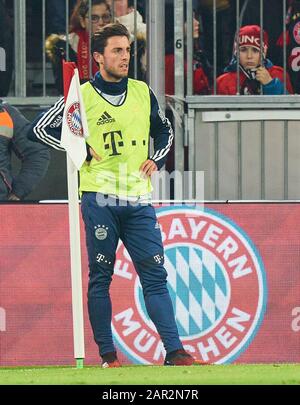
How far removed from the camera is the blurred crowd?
587 inches

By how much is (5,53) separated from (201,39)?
186 centimetres

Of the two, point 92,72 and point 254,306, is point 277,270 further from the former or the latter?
point 92,72

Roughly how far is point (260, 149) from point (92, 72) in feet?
5.73

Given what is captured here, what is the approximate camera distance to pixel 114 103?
39.3 feet

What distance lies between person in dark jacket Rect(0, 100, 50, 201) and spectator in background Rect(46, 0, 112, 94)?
87 centimetres

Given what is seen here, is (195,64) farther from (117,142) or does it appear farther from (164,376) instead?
(164,376)

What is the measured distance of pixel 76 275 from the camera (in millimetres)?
11109

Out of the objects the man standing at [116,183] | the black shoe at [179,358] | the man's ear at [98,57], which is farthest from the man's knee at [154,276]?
the man's ear at [98,57]

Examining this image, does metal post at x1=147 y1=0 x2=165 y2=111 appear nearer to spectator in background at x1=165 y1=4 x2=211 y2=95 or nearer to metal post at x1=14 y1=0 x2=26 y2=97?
spectator in background at x1=165 y1=4 x2=211 y2=95

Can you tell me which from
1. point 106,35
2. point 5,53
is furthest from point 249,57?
point 106,35

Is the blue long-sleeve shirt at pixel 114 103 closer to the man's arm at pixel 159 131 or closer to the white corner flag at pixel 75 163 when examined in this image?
the man's arm at pixel 159 131

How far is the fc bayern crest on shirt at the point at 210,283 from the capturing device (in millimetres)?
12797
